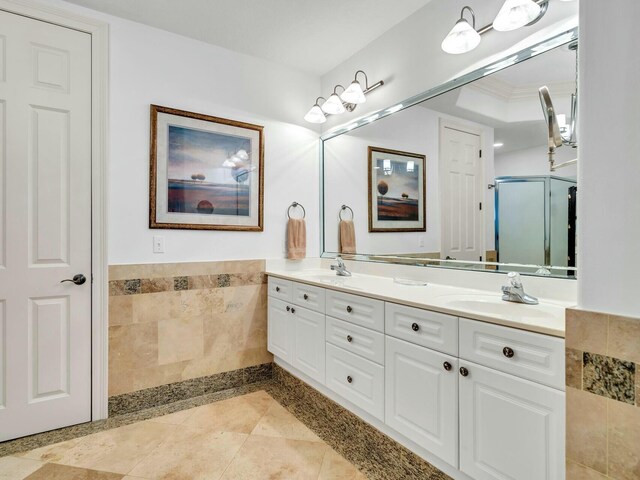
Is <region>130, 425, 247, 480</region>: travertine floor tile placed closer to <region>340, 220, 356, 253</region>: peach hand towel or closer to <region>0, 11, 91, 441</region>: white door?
<region>0, 11, 91, 441</region>: white door

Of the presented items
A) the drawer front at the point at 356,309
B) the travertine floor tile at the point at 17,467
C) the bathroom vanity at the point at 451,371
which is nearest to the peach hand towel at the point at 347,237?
the bathroom vanity at the point at 451,371

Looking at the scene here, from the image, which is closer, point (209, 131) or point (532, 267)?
point (532, 267)

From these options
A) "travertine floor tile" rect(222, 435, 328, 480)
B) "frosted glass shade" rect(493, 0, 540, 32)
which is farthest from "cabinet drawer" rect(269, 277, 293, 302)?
"frosted glass shade" rect(493, 0, 540, 32)

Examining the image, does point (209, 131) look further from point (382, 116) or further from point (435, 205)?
point (435, 205)

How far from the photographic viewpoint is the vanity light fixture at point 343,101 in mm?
2404

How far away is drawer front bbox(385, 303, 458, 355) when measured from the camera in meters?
1.30

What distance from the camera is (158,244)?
90.4 inches

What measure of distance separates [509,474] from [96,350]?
2.25 meters

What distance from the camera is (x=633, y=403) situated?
2.81ft

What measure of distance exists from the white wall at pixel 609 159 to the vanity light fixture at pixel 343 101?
155 cm

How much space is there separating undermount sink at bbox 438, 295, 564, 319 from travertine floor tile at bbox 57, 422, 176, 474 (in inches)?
68.9

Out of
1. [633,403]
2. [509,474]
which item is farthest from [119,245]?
[633,403]

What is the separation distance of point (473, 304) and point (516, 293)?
0.18 m

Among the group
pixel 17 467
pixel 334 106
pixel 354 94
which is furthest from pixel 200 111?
pixel 17 467
